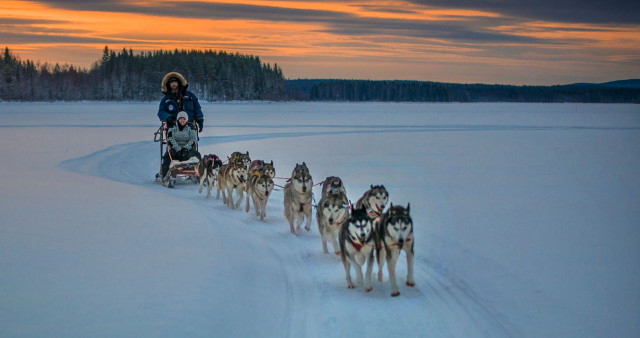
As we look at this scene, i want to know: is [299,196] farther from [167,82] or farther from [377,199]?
[167,82]

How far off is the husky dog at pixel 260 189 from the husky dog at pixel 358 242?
8.67ft

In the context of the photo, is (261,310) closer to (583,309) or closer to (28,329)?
(28,329)

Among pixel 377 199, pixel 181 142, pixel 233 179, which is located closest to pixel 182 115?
pixel 181 142

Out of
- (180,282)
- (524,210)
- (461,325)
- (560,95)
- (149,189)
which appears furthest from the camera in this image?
(560,95)

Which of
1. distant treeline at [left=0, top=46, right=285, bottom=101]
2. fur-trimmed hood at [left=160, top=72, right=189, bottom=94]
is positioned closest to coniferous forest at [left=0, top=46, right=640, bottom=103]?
distant treeline at [left=0, top=46, right=285, bottom=101]

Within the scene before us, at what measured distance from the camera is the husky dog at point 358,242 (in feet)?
14.9

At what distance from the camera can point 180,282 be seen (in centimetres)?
449

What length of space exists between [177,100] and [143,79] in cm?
7971

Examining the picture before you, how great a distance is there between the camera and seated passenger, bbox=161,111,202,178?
34.9ft

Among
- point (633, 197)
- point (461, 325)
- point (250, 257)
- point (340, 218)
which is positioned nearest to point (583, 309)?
point (461, 325)

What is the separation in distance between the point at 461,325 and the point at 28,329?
2616 mm

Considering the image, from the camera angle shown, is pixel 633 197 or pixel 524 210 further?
pixel 633 197

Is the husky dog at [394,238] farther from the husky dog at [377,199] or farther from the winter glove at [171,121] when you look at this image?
the winter glove at [171,121]

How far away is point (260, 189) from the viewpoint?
7.34 meters
